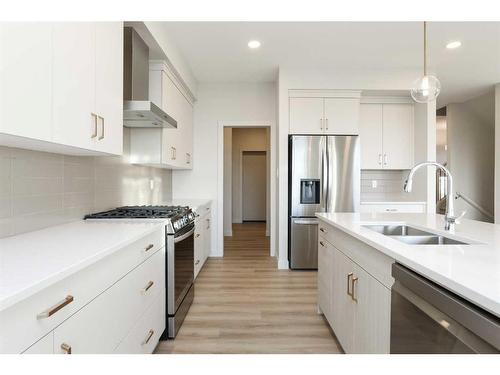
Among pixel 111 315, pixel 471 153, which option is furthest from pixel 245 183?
pixel 111 315

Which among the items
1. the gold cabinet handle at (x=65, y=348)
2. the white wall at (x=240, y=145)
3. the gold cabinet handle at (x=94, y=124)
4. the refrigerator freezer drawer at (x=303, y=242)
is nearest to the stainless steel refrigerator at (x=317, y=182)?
the refrigerator freezer drawer at (x=303, y=242)

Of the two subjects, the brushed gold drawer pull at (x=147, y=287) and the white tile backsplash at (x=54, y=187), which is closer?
the white tile backsplash at (x=54, y=187)

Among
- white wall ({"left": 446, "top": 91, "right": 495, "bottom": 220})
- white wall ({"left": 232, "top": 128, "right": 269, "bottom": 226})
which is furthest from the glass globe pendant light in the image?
white wall ({"left": 232, "top": 128, "right": 269, "bottom": 226})

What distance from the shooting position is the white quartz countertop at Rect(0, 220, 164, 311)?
76 cm

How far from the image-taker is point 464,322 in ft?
2.51

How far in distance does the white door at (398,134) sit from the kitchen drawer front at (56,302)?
384 cm

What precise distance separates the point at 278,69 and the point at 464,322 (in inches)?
143

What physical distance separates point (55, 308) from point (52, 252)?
0.32 metres

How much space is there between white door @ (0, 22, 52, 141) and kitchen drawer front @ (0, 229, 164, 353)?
54cm

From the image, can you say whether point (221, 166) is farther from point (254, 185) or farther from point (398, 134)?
point (254, 185)

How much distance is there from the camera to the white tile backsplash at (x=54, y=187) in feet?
4.68

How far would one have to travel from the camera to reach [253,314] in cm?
249

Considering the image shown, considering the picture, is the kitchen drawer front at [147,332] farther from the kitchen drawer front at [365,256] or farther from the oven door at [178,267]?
the kitchen drawer front at [365,256]
